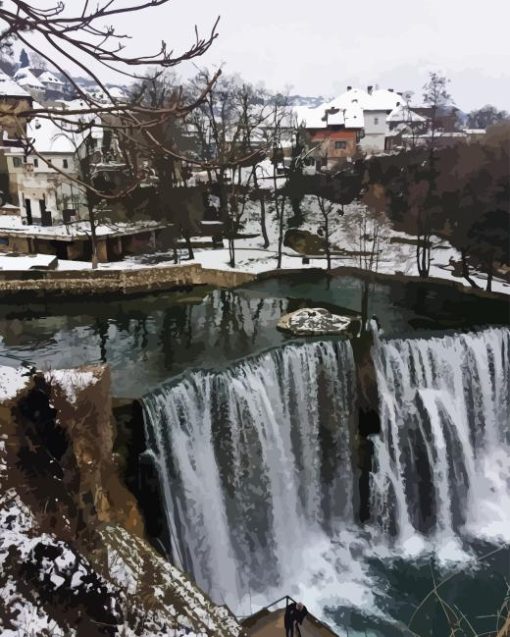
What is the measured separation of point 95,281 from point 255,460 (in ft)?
24.7

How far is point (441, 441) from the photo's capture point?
1011cm

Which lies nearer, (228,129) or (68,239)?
(68,239)

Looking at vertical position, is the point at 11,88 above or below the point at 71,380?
above

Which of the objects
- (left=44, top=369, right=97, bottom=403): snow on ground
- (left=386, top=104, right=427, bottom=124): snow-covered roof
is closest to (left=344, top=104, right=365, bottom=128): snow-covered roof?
(left=386, top=104, right=427, bottom=124): snow-covered roof

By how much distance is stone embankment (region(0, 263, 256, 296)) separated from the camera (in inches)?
547

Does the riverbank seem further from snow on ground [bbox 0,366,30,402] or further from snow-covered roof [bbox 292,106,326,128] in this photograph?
snow-covered roof [bbox 292,106,326,128]

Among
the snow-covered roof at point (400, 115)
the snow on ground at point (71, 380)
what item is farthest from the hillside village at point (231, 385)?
the snow-covered roof at point (400, 115)

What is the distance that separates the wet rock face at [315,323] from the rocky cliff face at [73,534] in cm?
456

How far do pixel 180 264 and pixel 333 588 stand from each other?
9837 mm

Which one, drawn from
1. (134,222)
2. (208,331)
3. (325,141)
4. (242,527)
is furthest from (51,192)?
(242,527)

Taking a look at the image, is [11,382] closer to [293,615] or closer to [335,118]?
[293,615]

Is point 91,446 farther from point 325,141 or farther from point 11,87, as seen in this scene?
point 325,141

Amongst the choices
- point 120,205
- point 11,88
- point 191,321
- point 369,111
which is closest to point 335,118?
point 369,111

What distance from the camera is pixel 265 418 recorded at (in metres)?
8.80
